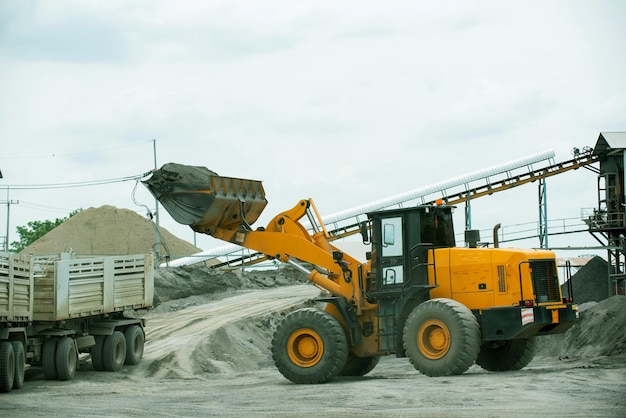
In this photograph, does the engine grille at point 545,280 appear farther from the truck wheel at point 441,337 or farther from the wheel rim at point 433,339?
the wheel rim at point 433,339

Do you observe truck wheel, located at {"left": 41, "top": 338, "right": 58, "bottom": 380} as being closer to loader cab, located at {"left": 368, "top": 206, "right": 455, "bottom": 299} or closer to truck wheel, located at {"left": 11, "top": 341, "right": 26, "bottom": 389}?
truck wheel, located at {"left": 11, "top": 341, "right": 26, "bottom": 389}

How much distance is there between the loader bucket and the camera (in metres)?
19.6

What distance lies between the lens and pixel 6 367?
1898 cm

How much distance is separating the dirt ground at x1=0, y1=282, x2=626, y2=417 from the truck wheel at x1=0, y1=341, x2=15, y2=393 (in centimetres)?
25

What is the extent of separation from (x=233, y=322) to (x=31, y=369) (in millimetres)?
8286

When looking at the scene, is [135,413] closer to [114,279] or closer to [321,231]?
[321,231]

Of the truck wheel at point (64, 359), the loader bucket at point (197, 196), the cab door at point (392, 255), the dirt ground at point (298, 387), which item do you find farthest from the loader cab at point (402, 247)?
the truck wheel at point (64, 359)

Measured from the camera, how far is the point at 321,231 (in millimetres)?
20578

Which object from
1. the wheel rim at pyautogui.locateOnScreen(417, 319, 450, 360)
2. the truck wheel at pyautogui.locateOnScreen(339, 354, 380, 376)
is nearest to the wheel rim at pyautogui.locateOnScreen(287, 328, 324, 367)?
the truck wheel at pyautogui.locateOnScreen(339, 354, 380, 376)

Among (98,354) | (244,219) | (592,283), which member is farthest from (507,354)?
(592,283)

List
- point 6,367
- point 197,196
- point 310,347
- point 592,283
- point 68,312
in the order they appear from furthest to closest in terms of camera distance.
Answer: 1. point 592,283
2. point 68,312
3. point 197,196
4. point 310,347
5. point 6,367

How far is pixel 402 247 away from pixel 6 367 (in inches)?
298

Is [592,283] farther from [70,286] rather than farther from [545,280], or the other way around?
[70,286]

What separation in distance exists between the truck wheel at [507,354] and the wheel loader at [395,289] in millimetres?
19
